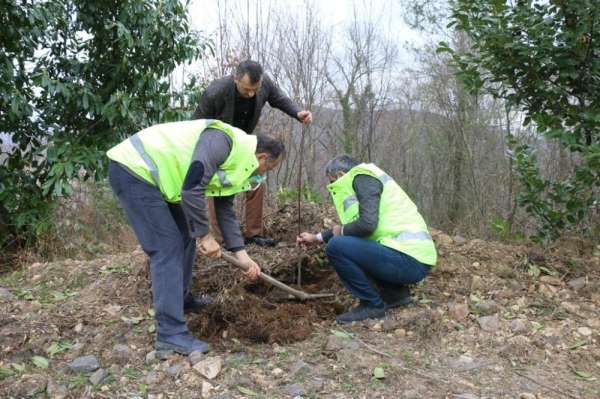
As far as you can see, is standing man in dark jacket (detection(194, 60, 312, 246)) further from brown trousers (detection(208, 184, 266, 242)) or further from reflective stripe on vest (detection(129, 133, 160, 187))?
reflective stripe on vest (detection(129, 133, 160, 187))

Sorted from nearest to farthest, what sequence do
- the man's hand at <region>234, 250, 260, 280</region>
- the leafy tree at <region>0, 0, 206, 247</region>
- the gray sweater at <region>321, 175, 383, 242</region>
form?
the man's hand at <region>234, 250, 260, 280</region>, the gray sweater at <region>321, 175, 383, 242</region>, the leafy tree at <region>0, 0, 206, 247</region>

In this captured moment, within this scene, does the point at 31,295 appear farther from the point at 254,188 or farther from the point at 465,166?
the point at 465,166

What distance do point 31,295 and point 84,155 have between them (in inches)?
59.0

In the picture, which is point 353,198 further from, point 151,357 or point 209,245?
point 151,357

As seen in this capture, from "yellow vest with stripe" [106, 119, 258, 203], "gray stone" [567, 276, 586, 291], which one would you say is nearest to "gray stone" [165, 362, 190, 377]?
"yellow vest with stripe" [106, 119, 258, 203]

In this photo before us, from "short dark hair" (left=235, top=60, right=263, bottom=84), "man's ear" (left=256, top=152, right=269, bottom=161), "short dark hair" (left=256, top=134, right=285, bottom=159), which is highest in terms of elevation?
"short dark hair" (left=235, top=60, right=263, bottom=84)

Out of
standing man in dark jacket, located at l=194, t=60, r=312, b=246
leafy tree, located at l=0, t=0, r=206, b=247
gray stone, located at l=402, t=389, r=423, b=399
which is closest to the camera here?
gray stone, located at l=402, t=389, r=423, b=399

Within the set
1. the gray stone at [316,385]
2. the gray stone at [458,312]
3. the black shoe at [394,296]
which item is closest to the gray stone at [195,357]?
the gray stone at [316,385]

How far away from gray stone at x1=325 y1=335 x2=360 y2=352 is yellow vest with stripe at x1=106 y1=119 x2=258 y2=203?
39.8 inches

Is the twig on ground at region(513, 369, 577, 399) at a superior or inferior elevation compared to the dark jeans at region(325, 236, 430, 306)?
inferior

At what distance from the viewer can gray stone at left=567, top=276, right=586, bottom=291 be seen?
13.4 ft

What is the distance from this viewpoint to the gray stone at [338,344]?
126 inches

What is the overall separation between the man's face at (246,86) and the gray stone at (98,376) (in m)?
1.97

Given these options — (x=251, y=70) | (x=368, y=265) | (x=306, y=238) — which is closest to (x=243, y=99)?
(x=251, y=70)
